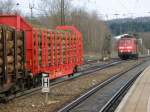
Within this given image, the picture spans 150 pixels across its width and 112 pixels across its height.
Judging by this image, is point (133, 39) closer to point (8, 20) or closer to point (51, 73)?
point (51, 73)

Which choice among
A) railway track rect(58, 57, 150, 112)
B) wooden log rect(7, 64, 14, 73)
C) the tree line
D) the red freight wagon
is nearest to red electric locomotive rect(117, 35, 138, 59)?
the tree line

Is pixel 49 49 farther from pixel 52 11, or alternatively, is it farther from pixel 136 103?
pixel 52 11

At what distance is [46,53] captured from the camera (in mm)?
23891

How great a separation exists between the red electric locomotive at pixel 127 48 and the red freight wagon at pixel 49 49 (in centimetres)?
3193

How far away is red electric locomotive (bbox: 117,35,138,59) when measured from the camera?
64.9 metres

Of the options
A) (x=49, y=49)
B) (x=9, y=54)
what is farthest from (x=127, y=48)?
(x=9, y=54)

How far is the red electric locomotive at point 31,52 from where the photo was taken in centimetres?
1670

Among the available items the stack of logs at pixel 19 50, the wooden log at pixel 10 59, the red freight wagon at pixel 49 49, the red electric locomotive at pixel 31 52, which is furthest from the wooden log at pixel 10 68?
the red freight wagon at pixel 49 49

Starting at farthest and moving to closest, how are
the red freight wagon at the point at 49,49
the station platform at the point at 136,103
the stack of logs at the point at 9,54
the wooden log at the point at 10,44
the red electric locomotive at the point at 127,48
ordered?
1. the red electric locomotive at the point at 127,48
2. the red freight wagon at the point at 49,49
3. the wooden log at the point at 10,44
4. the stack of logs at the point at 9,54
5. the station platform at the point at 136,103

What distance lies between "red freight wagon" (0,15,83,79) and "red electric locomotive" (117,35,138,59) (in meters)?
31.9

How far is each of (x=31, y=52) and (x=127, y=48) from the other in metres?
44.4

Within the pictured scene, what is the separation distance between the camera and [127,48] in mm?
64812

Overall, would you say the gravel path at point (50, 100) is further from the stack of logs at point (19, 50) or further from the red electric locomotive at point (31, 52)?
the stack of logs at point (19, 50)

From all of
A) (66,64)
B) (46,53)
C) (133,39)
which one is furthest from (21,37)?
(133,39)
